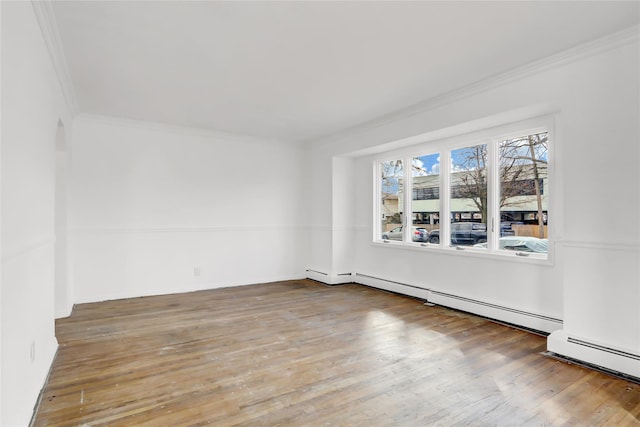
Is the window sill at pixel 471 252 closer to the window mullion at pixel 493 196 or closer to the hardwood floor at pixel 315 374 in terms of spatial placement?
the window mullion at pixel 493 196

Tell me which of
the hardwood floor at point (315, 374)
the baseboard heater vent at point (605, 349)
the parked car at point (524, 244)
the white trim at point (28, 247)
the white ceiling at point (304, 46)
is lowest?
the hardwood floor at point (315, 374)

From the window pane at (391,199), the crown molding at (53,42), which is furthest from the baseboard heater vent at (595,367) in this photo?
the crown molding at (53,42)

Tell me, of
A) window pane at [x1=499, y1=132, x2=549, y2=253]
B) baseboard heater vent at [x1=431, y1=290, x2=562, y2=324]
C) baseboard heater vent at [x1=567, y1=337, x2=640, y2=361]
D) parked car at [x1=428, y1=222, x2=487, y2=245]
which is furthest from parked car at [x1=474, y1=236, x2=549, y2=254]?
baseboard heater vent at [x1=567, y1=337, x2=640, y2=361]

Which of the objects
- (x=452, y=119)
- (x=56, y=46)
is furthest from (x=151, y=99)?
(x=452, y=119)

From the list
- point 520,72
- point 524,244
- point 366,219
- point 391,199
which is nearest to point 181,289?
point 366,219

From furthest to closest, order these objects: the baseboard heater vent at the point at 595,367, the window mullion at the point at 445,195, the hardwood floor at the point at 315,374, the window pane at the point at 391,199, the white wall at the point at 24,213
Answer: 1. the window pane at the point at 391,199
2. the window mullion at the point at 445,195
3. the baseboard heater vent at the point at 595,367
4. the hardwood floor at the point at 315,374
5. the white wall at the point at 24,213

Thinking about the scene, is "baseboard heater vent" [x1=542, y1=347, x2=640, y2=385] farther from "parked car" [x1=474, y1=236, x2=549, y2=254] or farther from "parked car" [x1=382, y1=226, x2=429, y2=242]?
"parked car" [x1=382, y1=226, x2=429, y2=242]

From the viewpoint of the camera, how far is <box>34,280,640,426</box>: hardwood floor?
2.18 meters

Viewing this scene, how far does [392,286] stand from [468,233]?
151 cm

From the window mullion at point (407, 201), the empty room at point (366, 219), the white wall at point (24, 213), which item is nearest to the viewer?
the white wall at point (24, 213)

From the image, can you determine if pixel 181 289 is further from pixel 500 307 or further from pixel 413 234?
pixel 500 307

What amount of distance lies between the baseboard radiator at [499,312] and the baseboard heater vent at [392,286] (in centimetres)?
19

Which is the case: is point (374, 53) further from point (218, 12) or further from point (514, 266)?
point (514, 266)

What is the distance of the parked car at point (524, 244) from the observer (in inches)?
147
